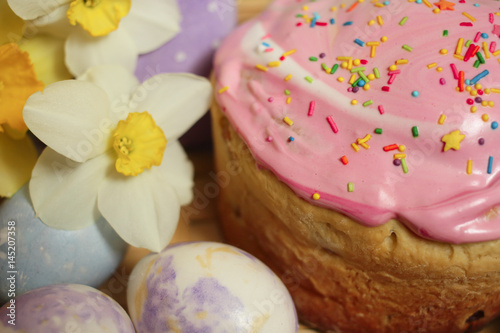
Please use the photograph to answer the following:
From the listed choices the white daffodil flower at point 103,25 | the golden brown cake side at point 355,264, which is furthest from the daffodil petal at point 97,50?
the golden brown cake side at point 355,264

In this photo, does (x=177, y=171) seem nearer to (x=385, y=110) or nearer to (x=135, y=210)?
(x=135, y=210)

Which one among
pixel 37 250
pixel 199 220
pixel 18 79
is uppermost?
pixel 18 79

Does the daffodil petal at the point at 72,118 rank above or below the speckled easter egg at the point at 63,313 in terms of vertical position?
above

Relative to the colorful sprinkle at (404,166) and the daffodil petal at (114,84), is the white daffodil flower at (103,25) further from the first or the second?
the colorful sprinkle at (404,166)

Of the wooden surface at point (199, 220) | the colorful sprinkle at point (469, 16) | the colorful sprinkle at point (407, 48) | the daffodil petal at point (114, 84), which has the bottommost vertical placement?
the wooden surface at point (199, 220)

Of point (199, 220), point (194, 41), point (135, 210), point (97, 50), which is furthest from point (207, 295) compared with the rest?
point (194, 41)

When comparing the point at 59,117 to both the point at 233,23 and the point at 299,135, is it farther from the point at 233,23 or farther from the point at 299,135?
the point at 233,23
